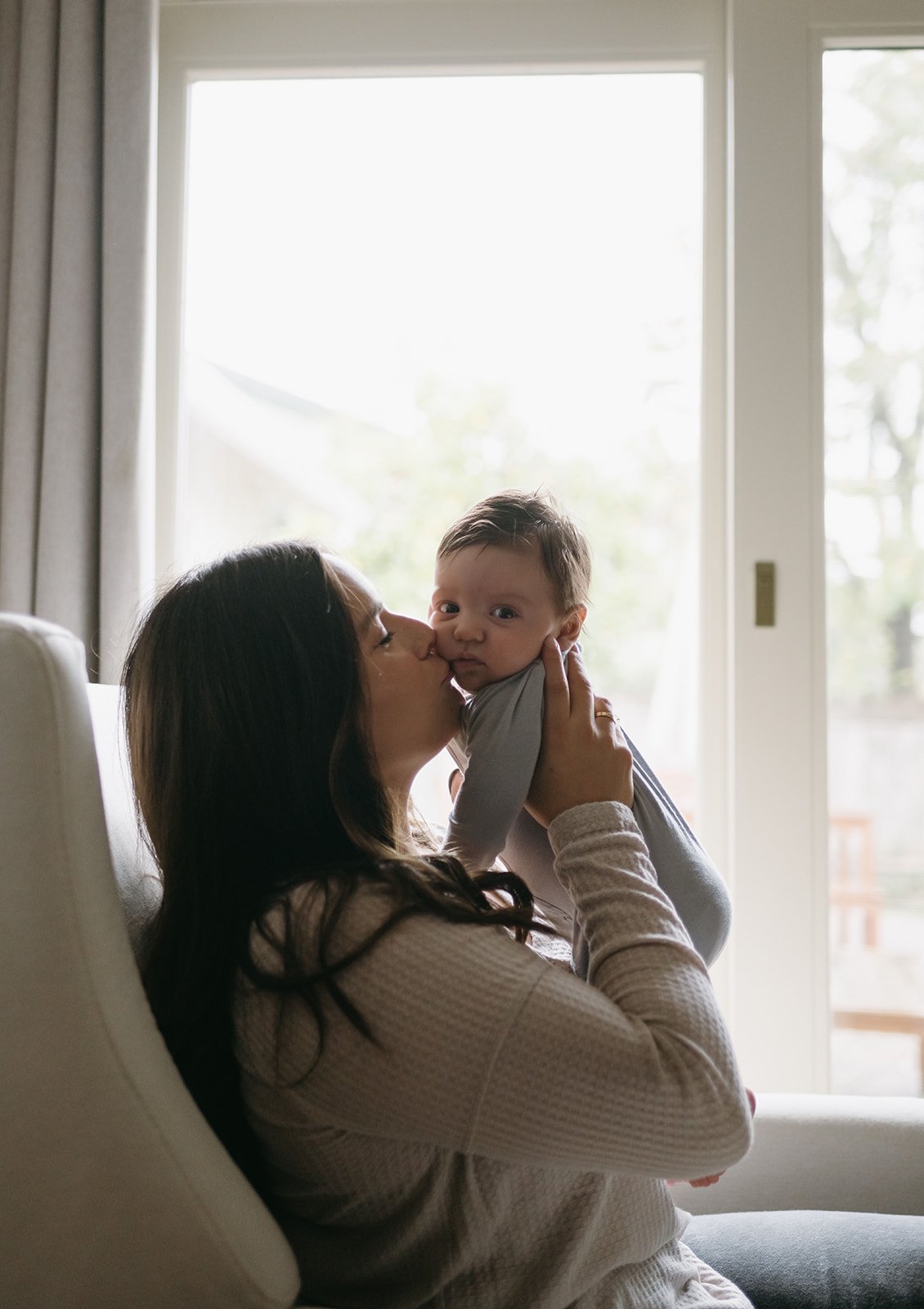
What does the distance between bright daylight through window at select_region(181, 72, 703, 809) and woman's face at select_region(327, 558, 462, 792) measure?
112 cm

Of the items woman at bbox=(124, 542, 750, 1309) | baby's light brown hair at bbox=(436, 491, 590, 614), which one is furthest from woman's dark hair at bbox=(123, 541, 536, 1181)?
baby's light brown hair at bbox=(436, 491, 590, 614)

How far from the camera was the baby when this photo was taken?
1109 millimetres

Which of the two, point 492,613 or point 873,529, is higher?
point 873,529

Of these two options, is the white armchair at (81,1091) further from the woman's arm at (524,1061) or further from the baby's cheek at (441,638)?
the baby's cheek at (441,638)

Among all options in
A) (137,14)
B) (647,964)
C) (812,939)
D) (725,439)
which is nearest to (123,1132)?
(647,964)

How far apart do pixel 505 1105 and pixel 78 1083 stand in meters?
0.30

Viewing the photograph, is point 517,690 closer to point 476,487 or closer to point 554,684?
point 554,684

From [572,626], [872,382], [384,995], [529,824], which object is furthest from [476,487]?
[384,995]

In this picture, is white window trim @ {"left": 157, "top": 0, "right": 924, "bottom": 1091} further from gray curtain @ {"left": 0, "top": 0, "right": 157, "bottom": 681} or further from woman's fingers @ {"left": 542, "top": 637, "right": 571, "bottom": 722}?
woman's fingers @ {"left": 542, "top": 637, "right": 571, "bottom": 722}

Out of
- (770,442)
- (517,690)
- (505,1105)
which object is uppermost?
(770,442)

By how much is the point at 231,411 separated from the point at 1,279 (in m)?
0.54

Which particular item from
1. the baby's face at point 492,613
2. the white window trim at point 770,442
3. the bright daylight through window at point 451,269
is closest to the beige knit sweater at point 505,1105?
the baby's face at point 492,613

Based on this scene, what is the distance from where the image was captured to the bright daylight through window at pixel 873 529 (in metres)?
2.16

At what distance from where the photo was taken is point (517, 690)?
3.82 feet
